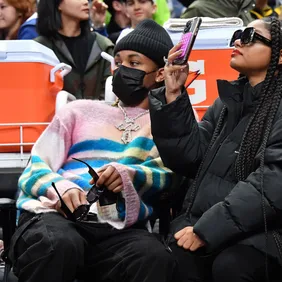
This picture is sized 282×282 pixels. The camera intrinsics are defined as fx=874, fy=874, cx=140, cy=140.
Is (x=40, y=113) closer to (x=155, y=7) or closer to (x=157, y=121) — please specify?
(x=157, y=121)

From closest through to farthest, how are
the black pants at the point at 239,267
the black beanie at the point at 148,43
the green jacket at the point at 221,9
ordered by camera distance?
1. the black pants at the point at 239,267
2. the black beanie at the point at 148,43
3. the green jacket at the point at 221,9

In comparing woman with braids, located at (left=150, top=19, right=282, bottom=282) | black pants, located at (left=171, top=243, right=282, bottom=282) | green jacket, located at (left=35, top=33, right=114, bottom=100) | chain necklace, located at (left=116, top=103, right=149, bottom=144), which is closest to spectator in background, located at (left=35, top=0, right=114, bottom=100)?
green jacket, located at (left=35, top=33, right=114, bottom=100)

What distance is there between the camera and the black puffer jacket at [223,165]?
3664 millimetres

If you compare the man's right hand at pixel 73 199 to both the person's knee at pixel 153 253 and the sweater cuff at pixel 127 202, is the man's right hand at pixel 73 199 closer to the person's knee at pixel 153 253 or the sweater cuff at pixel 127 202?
the sweater cuff at pixel 127 202

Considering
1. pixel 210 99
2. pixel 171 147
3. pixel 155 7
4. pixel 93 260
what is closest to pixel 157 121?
pixel 171 147

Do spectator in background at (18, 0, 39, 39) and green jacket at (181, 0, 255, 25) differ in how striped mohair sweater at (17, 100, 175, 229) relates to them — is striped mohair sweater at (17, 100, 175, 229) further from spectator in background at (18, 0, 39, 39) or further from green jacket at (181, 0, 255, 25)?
green jacket at (181, 0, 255, 25)

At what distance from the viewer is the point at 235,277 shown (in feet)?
11.7

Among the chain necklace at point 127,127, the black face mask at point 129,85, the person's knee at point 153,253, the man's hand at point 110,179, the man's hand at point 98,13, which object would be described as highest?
the black face mask at point 129,85

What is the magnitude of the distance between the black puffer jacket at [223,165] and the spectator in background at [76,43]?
162 cm

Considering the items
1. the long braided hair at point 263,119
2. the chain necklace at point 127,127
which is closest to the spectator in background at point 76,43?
the chain necklace at point 127,127

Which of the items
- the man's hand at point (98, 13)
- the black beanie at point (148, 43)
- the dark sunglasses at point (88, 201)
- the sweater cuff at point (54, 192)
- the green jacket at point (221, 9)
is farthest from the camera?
the man's hand at point (98, 13)

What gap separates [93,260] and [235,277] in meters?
0.72

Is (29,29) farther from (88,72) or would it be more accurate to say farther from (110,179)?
(110,179)

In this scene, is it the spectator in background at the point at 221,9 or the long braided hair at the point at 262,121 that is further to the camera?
the spectator in background at the point at 221,9
